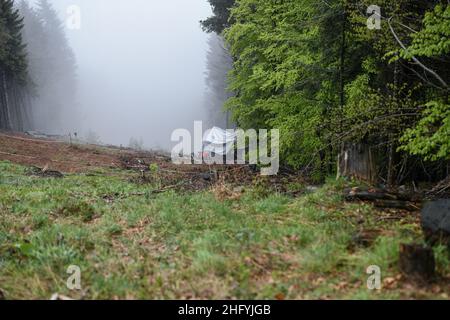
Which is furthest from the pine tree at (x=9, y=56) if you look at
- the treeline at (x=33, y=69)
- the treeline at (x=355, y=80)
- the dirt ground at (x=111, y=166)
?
the treeline at (x=355, y=80)

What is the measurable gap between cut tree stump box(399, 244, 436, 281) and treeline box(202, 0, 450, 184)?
3.00 m

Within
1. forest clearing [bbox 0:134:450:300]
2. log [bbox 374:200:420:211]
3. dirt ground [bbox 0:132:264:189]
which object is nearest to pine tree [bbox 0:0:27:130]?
dirt ground [bbox 0:132:264:189]

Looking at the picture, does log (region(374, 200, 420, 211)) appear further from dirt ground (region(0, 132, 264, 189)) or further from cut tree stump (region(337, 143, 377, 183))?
dirt ground (region(0, 132, 264, 189))

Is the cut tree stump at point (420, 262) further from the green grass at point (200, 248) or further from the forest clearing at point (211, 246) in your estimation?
the green grass at point (200, 248)

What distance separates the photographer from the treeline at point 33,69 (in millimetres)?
37625

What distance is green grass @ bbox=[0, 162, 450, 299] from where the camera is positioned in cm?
488

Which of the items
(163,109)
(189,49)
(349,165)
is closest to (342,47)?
(349,165)

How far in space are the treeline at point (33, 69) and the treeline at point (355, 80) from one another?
26.5 m

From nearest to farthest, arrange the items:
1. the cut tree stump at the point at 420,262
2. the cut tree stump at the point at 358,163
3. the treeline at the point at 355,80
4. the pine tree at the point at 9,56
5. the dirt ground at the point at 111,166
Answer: the cut tree stump at the point at 420,262, the treeline at the point at 355,80, the cut tree stump at the point at 358,163, the dirt ground at the point at 111,166, the pine tree at the point at 9,56

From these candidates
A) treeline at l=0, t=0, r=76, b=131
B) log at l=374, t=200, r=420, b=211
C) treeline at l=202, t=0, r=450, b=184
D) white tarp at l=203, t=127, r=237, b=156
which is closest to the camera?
log at l=374, t=200, r=420, b=211

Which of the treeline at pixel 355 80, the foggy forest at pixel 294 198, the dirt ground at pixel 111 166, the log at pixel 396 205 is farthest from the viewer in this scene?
the dirt ground at pixel 111 166

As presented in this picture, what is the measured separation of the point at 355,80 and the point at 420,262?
7545 mm

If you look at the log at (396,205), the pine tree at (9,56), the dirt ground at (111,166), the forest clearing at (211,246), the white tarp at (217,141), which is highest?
the pine tree at (9,56)
